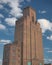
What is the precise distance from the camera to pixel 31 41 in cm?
3803

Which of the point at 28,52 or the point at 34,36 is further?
the point at 34,36

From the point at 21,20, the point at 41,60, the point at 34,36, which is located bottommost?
the point at 41,60

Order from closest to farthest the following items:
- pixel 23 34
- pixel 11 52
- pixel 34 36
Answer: pixel 11 52 → pixel 23 34 → pixel 34 36

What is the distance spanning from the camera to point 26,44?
36.8m

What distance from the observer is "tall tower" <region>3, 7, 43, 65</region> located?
34.8 metres

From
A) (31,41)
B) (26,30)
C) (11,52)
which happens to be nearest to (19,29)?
(26,30)

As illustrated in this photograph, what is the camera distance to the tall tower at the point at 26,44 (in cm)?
3484

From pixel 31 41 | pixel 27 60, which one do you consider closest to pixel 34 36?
pixel 31 41

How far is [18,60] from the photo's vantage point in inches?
1385

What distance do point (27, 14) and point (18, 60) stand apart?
13.1 metres

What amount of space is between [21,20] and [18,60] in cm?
1057

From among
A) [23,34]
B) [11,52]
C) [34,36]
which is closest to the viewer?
[11,52]

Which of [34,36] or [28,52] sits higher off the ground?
[34,36]

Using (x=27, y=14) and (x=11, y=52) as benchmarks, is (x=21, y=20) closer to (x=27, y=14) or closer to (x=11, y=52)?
(x=27, y=14)
